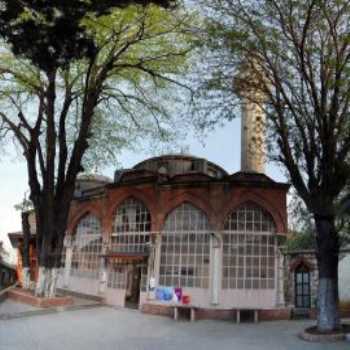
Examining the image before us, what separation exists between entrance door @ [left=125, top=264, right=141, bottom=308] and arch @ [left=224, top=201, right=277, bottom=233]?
4683mm

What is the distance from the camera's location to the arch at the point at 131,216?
18453mm

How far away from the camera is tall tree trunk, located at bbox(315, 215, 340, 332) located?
36.8 feet

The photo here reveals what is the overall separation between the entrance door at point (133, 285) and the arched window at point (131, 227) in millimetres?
852

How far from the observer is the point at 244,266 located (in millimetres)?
16406

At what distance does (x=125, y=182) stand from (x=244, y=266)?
6.56 meters

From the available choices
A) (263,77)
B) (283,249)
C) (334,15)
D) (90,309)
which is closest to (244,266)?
(283,249)

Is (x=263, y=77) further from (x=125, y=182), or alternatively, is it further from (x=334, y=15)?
(x=125, y=182)

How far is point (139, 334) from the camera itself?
1180cm

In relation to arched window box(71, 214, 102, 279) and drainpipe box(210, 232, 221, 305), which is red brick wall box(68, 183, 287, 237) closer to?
drainpipe box(210, 232, 221, 305)

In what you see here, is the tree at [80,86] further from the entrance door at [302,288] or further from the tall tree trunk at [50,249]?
the entrance door at [302,288]

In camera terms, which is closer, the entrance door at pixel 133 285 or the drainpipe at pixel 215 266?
the drainpipe at pixel 215 266

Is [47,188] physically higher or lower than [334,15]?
lower

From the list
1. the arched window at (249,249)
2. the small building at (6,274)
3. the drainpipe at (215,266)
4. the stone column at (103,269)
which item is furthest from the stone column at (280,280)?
the small building at (6,274)

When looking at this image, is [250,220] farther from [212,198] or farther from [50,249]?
[50,249]
